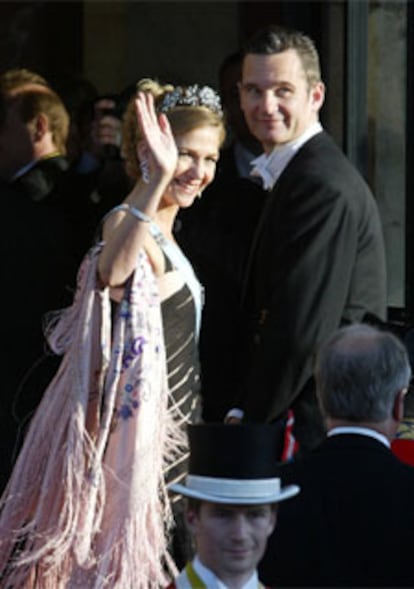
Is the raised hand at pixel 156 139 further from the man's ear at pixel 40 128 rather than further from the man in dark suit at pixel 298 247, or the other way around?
the man's ear at pixel 40 128

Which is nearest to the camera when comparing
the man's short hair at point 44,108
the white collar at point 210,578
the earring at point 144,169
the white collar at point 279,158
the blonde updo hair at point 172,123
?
the white collar at point 210,578

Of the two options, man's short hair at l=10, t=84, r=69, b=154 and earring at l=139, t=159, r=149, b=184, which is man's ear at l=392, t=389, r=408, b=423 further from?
man's short hair at l=10, t=84, r=69, b=154

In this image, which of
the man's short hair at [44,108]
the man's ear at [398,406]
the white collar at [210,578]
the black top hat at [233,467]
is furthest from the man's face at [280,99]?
the white collar at [210,578]

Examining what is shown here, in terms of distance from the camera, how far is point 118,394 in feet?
17.5

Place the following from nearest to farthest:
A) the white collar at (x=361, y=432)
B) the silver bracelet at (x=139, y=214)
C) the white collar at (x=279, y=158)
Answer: the white collar at (x=361, y=432) → the silver bracelet at (x=139, y=214) → the white collar at (x=279, y=158)

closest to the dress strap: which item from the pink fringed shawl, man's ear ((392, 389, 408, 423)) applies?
the pink fringed shawl

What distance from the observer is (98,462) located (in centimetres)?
527

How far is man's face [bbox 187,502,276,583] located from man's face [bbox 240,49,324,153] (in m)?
2.19

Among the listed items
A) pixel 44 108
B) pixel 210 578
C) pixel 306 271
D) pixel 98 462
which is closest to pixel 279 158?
pixel 306 271

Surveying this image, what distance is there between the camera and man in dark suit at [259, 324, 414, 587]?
411 cm

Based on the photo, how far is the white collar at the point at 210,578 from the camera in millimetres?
3707

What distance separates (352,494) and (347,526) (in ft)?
0.26

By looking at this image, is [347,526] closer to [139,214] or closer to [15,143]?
[139,214]

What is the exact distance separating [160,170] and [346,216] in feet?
2.04
